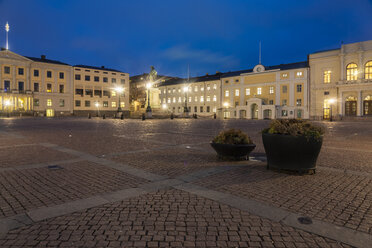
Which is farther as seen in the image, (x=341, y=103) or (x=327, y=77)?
(x=327, y=77)

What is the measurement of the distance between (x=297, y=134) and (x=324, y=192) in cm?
139

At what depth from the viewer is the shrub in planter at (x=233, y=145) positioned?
275 inches

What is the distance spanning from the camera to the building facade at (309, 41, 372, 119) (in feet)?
155

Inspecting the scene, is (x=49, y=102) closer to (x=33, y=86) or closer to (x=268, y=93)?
(x=33, y=86)

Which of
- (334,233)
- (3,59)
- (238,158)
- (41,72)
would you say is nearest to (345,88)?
(238,158)

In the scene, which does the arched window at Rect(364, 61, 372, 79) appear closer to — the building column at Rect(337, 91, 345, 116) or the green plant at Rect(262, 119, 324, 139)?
the building column at Rect(337, 91, 345, 116)

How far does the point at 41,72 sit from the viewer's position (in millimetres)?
64062

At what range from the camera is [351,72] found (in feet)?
162

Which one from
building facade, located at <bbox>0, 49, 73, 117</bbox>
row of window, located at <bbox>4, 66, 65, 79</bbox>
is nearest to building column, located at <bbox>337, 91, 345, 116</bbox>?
building facade, located at <bbox>0, 49, 73, 117</bbox>

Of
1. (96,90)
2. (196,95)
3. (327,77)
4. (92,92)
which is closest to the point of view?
(327,77)

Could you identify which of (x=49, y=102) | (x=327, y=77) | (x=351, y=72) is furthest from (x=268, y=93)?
(x=49, y=102)

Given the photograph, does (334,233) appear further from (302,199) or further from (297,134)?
(297,134)

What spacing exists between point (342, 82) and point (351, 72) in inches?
107

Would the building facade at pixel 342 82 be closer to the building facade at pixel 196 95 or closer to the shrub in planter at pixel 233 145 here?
the building facade at pixel 196 95
